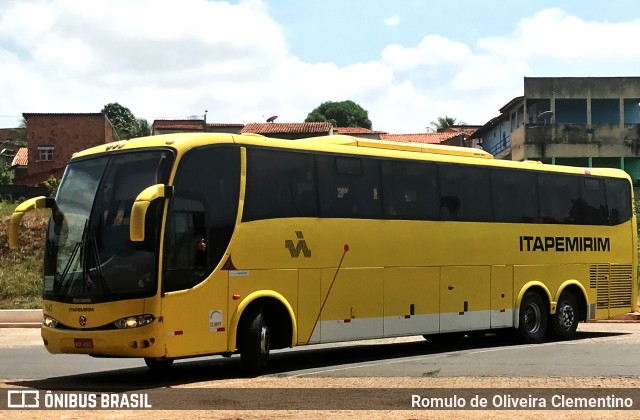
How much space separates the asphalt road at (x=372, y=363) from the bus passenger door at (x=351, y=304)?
518mm

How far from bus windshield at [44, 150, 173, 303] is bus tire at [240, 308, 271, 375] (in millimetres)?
1836

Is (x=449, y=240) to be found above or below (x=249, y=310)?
above

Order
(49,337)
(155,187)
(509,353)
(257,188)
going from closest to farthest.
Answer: (155,187) → (49,337) → (257,188) → (509,353)

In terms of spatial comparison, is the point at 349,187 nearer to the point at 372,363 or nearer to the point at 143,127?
the point at 372,363

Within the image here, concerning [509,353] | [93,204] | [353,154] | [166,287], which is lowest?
[509,353]

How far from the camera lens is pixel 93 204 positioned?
12.9m

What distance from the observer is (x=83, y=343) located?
1252cm

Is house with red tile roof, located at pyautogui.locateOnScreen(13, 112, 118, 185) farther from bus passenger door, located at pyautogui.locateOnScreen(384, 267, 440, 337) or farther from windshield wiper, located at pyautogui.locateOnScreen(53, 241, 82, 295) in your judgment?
windshield wiper, located at pyautogui.locateOnScreen(53, 241, 82, 295)

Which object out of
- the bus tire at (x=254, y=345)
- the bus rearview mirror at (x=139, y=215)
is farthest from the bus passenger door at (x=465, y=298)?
the bus rearview mirror at (x=139, y=215)

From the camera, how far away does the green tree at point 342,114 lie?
348 feet

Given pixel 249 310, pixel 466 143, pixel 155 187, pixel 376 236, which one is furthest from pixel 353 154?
pixel 466 143

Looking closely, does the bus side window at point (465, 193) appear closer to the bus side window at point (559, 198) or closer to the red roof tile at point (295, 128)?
the bus side window at point (559, 198)

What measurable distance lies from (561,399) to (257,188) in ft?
18.2

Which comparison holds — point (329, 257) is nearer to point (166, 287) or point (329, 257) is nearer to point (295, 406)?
point (166, 287)
